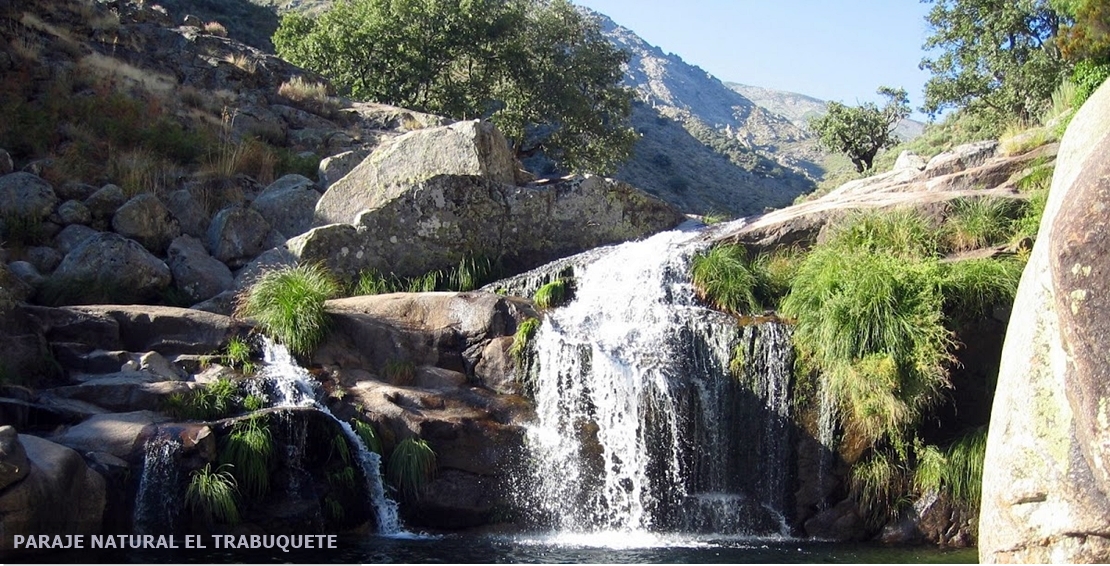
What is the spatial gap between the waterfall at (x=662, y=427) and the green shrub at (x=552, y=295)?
1099mm

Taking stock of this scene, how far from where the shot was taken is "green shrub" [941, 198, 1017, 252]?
1323cm

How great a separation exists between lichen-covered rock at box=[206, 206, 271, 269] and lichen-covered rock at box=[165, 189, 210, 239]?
0.92ft

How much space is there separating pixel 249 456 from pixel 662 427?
4.77m

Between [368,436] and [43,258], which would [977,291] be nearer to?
[368,436]

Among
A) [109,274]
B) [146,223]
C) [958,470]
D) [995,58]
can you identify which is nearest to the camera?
[958,470]

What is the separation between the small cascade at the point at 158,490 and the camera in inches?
349

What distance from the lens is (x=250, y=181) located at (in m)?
18.1

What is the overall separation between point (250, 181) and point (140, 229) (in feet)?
11.0

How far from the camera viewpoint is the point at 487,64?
29.9 m

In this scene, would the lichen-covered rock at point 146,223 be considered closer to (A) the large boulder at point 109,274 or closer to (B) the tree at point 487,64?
(A) the large boulder at point 109,274

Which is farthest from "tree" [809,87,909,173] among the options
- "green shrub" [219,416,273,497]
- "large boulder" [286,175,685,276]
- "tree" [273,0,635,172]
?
"green shrub" [219,416,273,497]

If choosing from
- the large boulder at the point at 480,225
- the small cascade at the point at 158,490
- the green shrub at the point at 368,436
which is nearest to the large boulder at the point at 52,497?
the small cascade at the point at 158,490

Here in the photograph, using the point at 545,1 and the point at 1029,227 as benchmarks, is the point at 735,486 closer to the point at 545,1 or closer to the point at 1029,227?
the point at 1029,227

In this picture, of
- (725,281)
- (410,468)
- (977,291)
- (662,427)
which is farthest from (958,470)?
(410,468)
